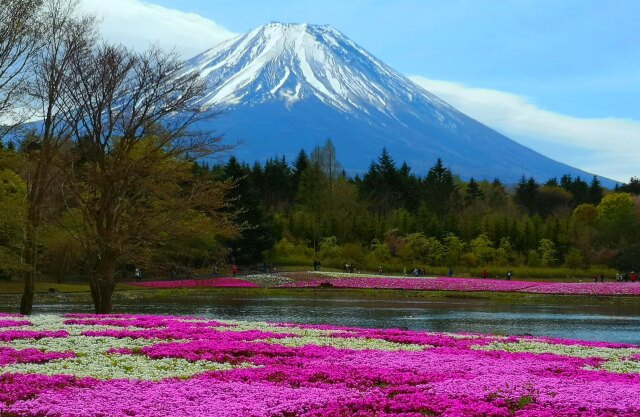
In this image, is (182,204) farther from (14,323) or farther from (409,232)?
(409,232)

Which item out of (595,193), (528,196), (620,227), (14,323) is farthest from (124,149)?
(595,193)

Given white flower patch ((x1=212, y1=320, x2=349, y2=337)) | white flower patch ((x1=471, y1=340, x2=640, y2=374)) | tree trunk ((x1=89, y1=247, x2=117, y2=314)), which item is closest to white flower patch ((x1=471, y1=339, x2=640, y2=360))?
white flower patch ((x1=471, y1=340, x2=640, y2=374))

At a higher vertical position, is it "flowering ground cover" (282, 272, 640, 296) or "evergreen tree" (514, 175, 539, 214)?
"evergreen tree" (514, 175, 539, 214)

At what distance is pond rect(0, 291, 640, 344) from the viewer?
3328 cm

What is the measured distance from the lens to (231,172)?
273 ft

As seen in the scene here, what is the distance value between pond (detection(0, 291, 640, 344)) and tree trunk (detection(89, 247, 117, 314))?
6710 mm

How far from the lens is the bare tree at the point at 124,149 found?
94.1ft

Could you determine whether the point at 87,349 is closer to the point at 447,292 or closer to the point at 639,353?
the point at 639,353

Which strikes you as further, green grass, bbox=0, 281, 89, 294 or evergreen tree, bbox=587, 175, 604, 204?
evergreen tree, bbox=587, 175, 604, 204

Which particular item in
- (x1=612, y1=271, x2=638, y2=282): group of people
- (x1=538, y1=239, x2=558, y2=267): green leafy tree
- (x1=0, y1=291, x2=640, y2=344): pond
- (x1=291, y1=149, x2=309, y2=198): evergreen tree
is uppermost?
(x1=291, y1=149, x2=309, y2=198): evergreen tree

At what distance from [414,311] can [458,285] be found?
18.7m

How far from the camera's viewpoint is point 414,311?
139ft

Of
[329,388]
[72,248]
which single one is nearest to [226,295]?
[72,248]

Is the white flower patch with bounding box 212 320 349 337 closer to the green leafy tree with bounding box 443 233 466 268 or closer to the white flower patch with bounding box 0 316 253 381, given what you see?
the white flower patch with bounding box 0 316 253 381
